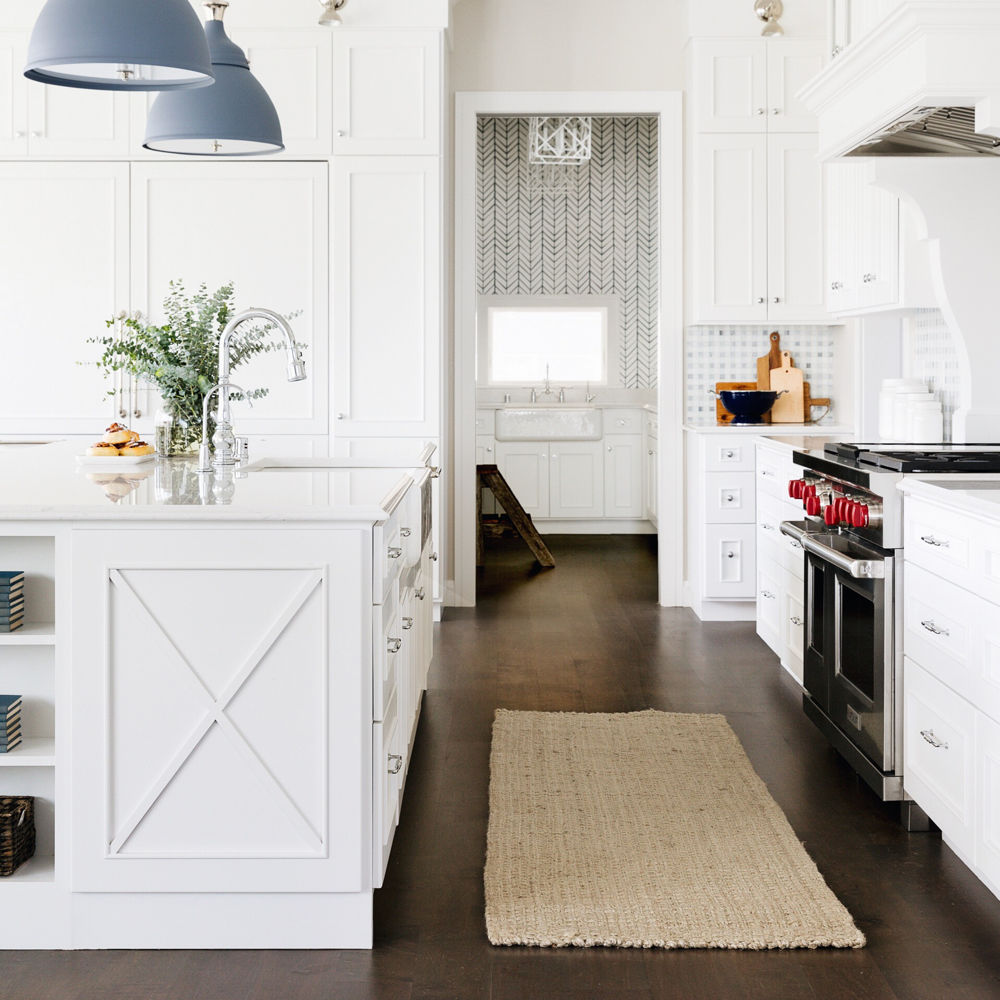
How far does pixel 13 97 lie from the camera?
17.1 feet

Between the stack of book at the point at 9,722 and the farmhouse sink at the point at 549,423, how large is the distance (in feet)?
19.9

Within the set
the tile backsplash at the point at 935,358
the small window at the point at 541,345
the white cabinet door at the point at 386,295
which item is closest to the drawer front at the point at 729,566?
the tile backsplash at the point at 935,358

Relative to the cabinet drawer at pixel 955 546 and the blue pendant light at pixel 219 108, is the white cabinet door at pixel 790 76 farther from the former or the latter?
the cabinet drawer at pixel 955 546

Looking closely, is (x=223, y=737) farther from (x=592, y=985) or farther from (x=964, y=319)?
(x=964, y=319)

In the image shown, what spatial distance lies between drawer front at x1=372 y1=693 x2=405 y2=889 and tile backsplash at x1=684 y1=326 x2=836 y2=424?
356 cm

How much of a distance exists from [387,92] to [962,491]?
357 centimetres

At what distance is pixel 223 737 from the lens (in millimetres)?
2246

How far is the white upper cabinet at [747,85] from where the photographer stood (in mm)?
5469

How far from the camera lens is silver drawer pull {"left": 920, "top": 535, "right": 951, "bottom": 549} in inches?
102

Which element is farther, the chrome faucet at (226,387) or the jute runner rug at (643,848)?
the chrome faucet at (226,387)

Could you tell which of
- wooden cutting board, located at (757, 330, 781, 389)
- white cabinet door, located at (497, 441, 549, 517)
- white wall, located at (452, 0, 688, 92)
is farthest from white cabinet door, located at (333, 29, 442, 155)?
white cabinet door, located at (497, 441, 549, 517)

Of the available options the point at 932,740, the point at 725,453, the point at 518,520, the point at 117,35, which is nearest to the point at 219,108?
the point at 117,35

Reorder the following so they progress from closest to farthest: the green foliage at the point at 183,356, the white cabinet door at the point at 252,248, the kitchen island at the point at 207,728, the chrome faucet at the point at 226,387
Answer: the kitchen island at the point at 207,728, the chrome faucet at the point at 226,387, the green foliage at the point at 183,356, the white cabinet door at the point at 252,248

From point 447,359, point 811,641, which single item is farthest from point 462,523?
point 811,641
